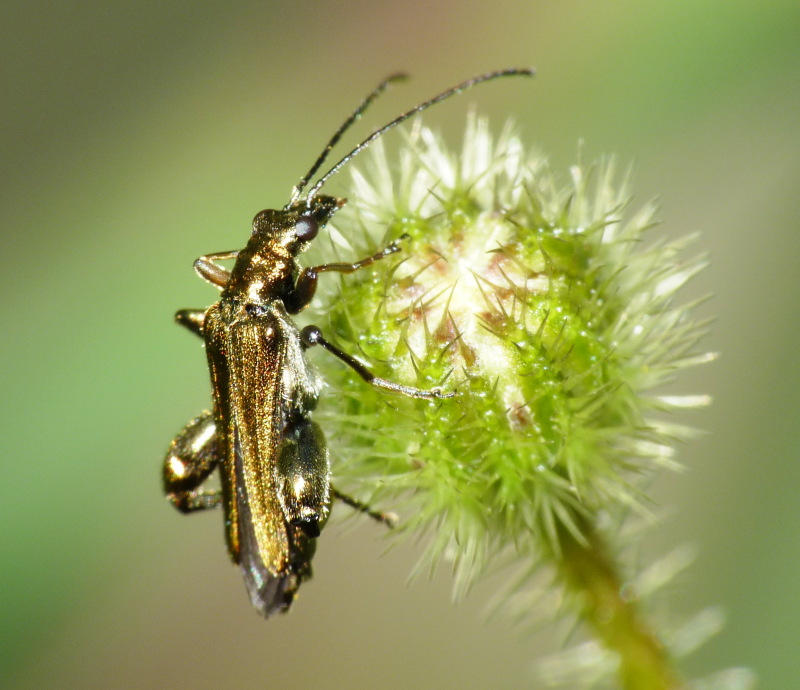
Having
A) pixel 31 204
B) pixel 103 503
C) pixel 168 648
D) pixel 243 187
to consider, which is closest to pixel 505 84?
pixel 243 187

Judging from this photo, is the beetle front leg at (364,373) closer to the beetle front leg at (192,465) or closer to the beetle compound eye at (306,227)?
the beetle compound eye at (306,227)

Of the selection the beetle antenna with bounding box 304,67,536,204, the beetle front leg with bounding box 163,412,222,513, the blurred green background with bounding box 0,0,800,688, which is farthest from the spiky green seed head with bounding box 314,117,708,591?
the blurred green background with bounding box 0,0,800,688

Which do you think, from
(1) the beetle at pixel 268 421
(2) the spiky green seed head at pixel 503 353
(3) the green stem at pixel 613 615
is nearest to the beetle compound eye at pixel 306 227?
(1) the beetle at pixel 268 421

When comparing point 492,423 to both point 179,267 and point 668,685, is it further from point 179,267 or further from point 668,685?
point 179,267

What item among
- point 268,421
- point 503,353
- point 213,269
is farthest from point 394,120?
point 268,421

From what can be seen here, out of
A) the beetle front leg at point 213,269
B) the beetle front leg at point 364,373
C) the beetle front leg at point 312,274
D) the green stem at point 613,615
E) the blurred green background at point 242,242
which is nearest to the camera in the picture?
the beetle front leg at point 364,373

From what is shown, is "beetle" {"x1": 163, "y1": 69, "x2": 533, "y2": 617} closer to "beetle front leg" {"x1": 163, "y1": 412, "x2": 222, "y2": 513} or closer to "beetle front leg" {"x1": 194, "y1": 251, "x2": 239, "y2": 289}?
"beetle front leg" {"x1": 163, "y1": 412, "x2": 222, "y2": 513}
